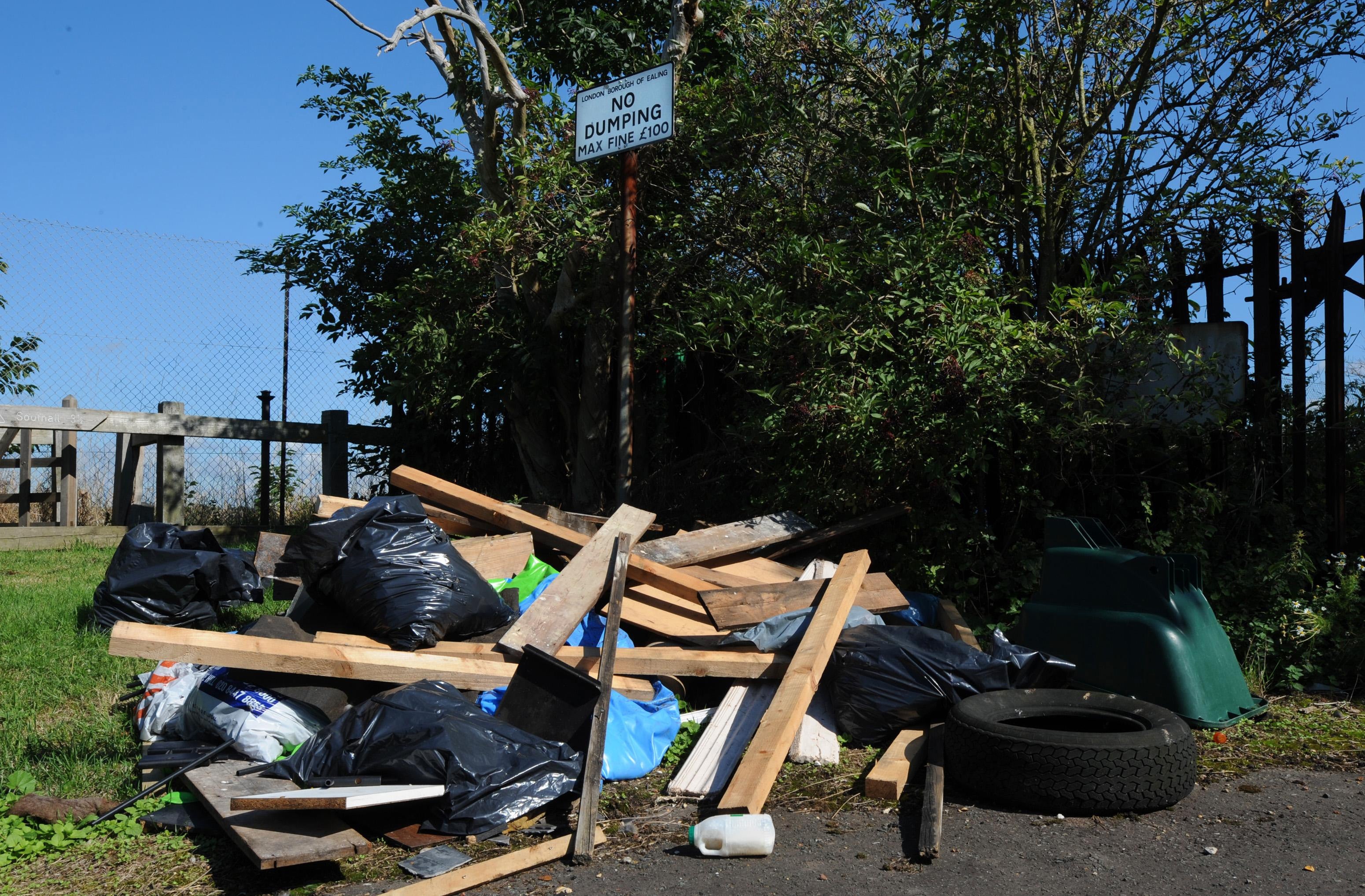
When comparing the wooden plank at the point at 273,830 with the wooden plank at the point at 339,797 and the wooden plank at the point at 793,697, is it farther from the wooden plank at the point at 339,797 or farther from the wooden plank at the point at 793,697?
the wooden plank at the point at 793,697

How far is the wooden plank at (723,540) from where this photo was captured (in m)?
5.77

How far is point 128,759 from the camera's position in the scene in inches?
156

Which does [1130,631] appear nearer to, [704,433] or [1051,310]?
[1051,310]

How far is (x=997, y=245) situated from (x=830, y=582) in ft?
9.81

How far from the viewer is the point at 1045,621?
4.77 m

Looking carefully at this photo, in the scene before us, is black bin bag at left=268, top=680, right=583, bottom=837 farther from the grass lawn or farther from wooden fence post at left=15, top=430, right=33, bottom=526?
wooden fence post at left=15, top=430, right=33, bottom=526

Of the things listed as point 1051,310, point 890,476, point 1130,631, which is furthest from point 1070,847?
point 1051,310

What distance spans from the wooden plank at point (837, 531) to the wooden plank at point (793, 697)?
104 centimetres

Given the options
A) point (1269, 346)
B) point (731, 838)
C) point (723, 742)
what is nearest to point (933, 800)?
point (731, 838)

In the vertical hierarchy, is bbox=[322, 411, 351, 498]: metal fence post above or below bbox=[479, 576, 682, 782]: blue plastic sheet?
above

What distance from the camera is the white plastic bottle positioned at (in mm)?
3119

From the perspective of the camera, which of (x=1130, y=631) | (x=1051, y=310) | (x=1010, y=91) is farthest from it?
(x=1010, y=91)

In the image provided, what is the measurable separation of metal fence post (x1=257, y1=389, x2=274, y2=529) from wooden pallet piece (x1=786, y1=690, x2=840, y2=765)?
288 inches

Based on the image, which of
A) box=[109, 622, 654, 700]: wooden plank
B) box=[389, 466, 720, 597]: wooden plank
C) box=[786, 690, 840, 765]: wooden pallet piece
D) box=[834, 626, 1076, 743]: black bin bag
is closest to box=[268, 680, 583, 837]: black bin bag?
box=[109, 622, 654, 700]: wooden plank
